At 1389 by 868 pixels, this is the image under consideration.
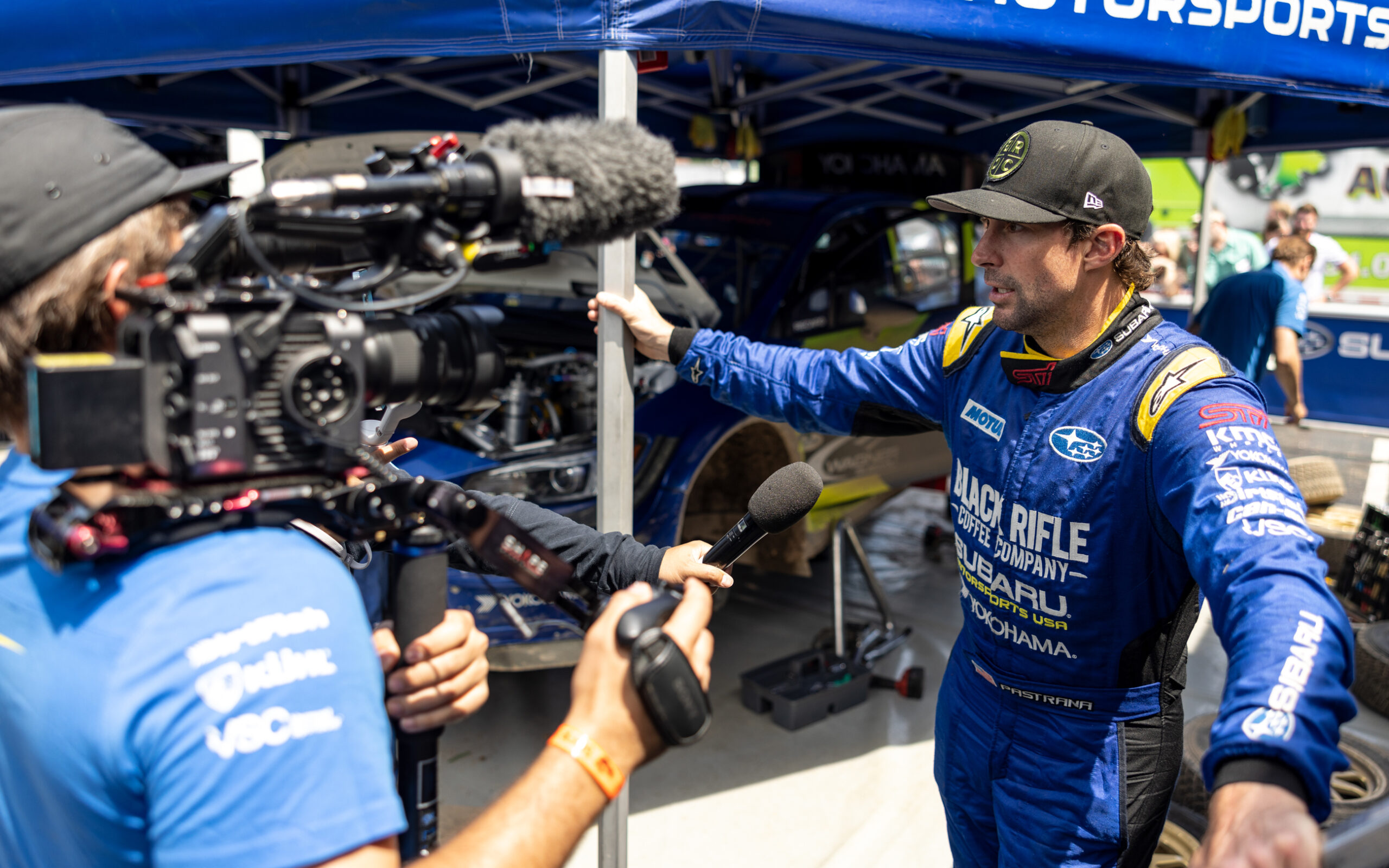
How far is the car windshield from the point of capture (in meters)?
4.70

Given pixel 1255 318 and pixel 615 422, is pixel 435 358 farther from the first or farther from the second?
pixel 1255 318

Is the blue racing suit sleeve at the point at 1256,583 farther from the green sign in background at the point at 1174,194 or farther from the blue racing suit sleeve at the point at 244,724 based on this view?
the green sign in background at the point at 1174,194

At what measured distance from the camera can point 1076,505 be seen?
6.04ft

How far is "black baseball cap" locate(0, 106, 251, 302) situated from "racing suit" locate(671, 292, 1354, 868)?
1458 mm

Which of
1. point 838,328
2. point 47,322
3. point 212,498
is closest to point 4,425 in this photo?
point 47,322

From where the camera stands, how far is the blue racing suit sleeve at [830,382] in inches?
90.7

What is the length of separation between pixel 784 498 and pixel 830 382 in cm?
79

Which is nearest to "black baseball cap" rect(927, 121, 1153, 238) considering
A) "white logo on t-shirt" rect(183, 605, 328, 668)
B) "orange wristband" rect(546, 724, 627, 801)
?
"orange wristband" rect(546, 724, 627, 801)

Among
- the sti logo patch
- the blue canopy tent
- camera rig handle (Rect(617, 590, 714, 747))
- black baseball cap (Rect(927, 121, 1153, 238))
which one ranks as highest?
the blue canopy tent

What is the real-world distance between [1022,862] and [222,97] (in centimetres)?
662

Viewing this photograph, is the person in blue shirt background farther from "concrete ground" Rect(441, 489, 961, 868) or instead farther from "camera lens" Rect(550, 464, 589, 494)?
"camera lens" Rect(550, 464, 589, 494)

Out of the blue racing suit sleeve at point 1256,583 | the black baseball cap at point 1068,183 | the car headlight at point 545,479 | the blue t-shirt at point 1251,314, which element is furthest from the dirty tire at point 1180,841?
the blue t-shirt at point 1251,314

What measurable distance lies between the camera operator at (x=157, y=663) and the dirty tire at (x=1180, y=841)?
252cm

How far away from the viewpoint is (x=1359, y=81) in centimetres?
299
